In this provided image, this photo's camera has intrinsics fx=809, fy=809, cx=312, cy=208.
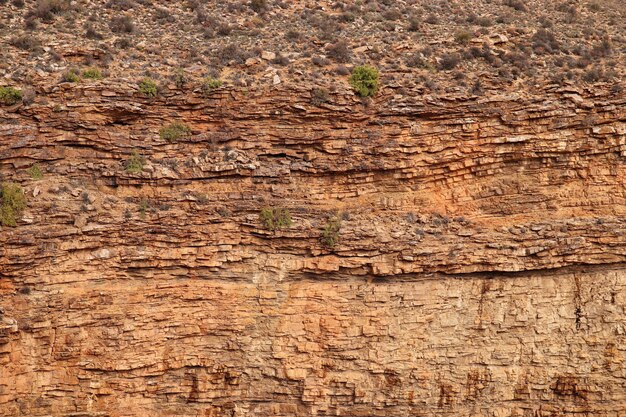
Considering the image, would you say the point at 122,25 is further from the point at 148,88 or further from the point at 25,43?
the point at 148,88

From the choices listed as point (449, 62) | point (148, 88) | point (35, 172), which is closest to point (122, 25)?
point (148, 88)

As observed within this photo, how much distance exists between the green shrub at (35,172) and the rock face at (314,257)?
0.11 meters

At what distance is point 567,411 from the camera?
16.8 metres

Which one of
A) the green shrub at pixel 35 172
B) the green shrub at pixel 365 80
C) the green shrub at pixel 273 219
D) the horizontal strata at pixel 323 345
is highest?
the green shrub at pixel 365 80

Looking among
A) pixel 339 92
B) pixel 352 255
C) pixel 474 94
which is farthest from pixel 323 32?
pixel 352 255

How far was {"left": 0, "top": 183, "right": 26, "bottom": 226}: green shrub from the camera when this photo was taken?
1590cm

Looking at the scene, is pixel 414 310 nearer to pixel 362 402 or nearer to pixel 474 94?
pixel 362 402

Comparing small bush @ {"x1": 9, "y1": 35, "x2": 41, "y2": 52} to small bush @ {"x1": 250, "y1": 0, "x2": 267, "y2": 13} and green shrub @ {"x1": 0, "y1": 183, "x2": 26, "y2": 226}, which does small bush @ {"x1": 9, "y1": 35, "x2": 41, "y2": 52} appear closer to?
green shrub @ {"x1": 0, "y1": 183, "x2": 26, "y2": 226}

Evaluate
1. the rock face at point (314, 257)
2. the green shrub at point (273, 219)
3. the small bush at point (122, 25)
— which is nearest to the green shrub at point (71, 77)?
the rock face at point (314, 257)

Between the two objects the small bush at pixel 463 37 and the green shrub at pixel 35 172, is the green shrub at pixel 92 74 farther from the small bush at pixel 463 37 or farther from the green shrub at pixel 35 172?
the small bush at pixel 463 37

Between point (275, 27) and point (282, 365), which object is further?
point (275, 27)

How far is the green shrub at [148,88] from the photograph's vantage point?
58.1 feet

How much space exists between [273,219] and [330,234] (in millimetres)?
1221

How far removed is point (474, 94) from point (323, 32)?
4.51 metres
